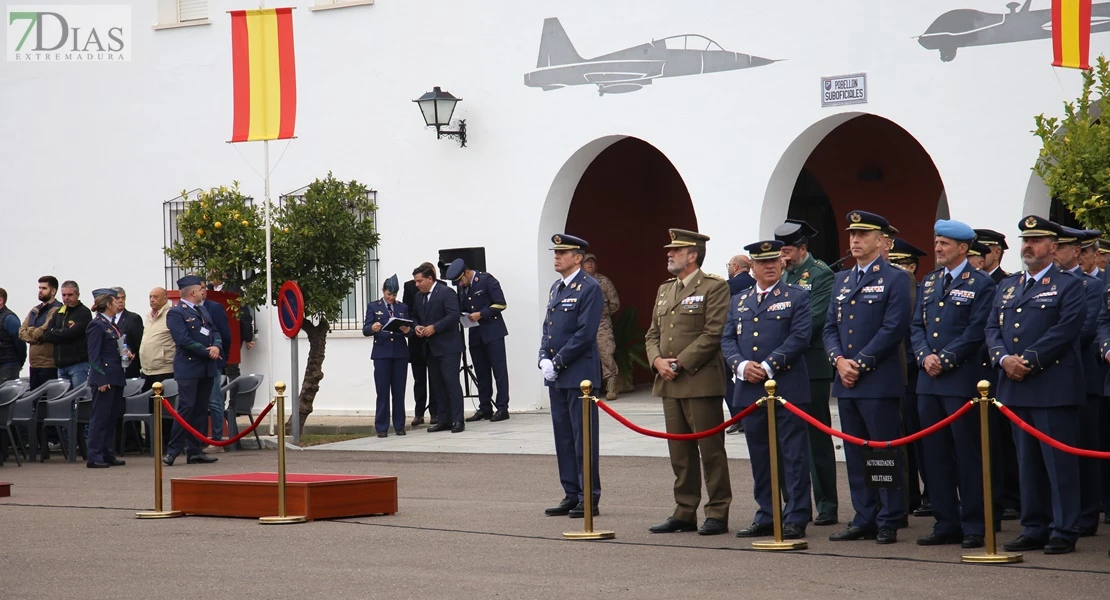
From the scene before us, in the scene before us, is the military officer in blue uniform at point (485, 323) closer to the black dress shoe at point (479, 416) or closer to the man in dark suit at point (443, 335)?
the black dress shoe at point (479, 416)

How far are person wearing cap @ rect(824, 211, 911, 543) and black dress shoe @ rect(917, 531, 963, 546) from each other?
17 centimetres

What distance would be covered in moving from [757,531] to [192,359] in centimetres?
762

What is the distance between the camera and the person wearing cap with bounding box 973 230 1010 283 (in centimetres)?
950

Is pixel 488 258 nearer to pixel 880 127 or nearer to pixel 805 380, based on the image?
pixel 880 127

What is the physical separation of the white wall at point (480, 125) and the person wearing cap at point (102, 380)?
15.7ft

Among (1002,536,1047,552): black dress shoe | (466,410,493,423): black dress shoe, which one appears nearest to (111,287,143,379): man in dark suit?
(466,410,493,423): black dress shoe

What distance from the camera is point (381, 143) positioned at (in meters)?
18.8

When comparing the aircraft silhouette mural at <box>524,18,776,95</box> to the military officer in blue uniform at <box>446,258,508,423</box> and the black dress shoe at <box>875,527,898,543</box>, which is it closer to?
the military officer in blue uniform at <box>446,258,508,423</box>

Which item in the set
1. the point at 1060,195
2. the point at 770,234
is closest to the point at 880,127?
the point at 770,234

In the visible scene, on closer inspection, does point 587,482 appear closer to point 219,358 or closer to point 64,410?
point 219,358

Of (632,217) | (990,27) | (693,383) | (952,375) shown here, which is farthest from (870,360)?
(632,217)

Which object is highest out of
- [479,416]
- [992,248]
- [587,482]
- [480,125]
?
[480,125]

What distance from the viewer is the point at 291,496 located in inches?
389

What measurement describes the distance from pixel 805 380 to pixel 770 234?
783cm
